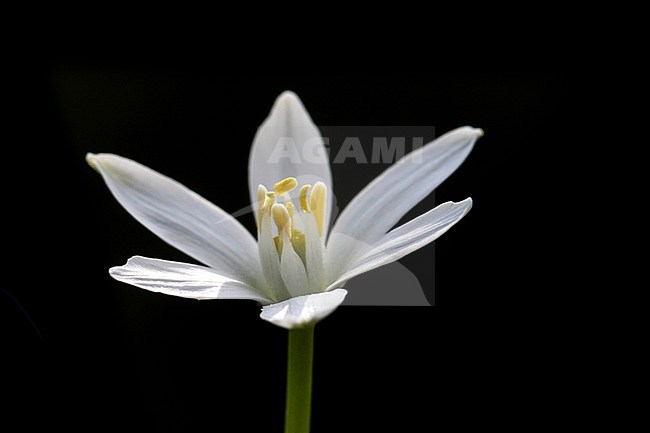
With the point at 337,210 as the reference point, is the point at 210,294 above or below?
below

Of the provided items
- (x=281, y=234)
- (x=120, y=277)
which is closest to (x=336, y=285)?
(x=281, y=234)

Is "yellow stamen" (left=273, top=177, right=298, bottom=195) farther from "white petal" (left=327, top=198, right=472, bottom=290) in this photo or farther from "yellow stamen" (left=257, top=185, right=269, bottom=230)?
"white petal" (left=327, top=198, right=472, bottom=290)

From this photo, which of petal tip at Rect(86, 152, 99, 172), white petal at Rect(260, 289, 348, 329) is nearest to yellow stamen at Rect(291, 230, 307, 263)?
white petal at Rect(260, 289, 348, 329)

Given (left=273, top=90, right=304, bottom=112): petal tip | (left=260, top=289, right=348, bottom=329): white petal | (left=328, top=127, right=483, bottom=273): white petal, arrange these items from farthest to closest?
(left=273, top=90, right=304, bottom=112): petal tip → (left=328, top=127, right=483, bottom=273): white petal → (left=260, top=289, right=348, bottom=329): white petal

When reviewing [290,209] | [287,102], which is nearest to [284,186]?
[290,209]

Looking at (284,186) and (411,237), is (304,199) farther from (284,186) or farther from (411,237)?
(411,237)

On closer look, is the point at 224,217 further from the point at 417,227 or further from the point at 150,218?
the point at 417,227
